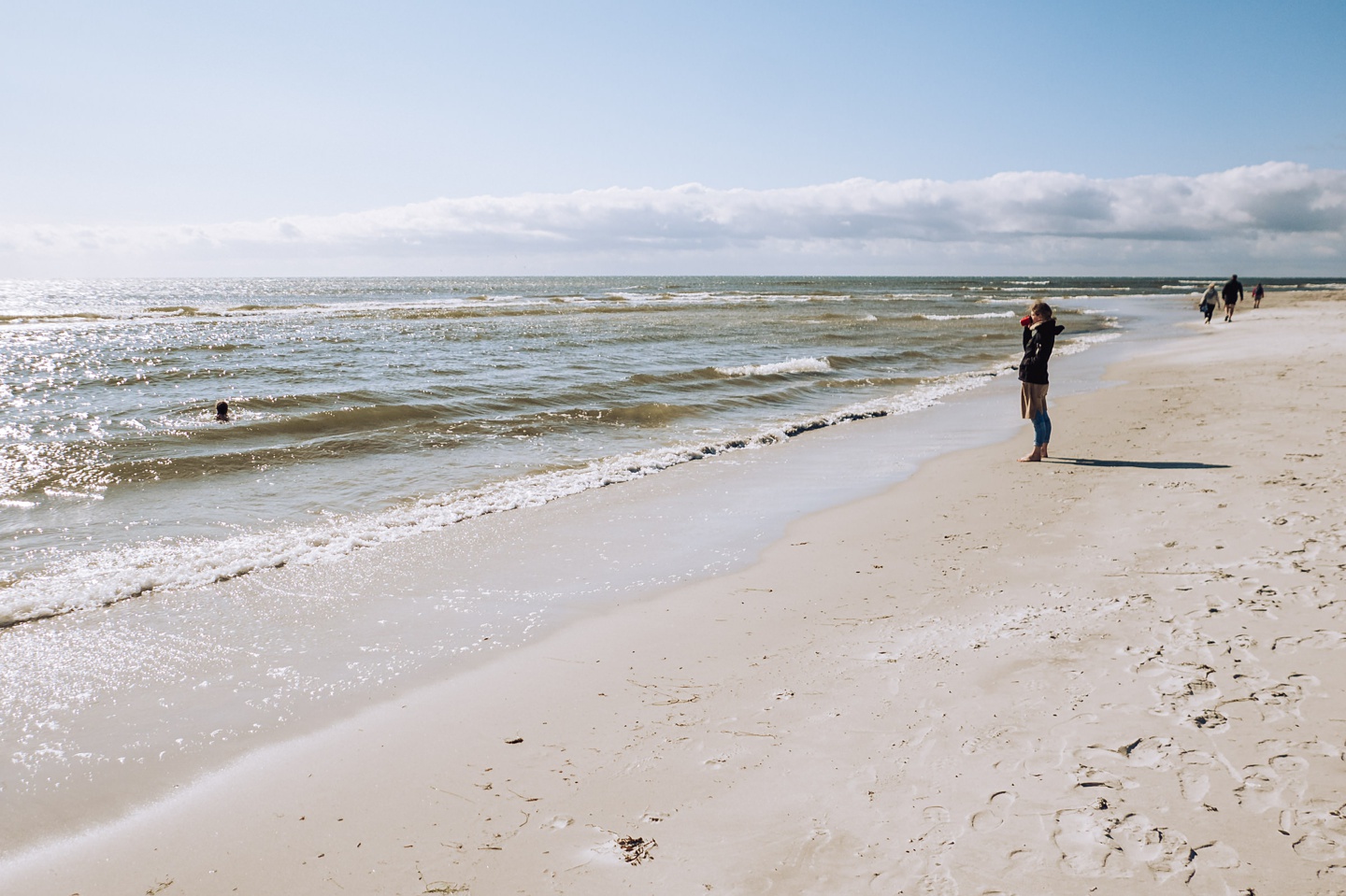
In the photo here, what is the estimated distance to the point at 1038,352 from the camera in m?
9.80

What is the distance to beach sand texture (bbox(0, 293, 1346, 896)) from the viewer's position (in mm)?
2729

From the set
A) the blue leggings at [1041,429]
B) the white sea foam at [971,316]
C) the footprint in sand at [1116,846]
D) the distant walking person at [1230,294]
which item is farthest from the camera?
the white sea foam at [971,316]

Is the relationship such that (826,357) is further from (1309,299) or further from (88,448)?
(1309,299)

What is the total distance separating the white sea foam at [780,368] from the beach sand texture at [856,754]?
14.8 metres

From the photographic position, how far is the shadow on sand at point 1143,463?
8719 millimetres

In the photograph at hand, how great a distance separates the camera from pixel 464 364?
2208cm

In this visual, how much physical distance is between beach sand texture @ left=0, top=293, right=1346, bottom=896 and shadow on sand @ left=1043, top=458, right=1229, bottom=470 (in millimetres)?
2783

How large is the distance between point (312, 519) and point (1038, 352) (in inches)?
363

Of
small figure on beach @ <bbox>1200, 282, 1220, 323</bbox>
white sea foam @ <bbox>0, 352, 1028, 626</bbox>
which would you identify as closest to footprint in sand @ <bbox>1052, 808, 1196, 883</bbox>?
white sea foam @ <bbox>0, 352, 1028, 626</bbox>

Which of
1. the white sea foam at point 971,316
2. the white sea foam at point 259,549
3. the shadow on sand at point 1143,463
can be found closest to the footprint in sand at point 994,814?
the white sea foam at point 259,549

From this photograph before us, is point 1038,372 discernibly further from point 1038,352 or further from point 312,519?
point 312,519

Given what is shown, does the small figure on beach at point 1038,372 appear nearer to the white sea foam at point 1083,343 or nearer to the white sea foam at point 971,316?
the white sea foam at point 1083,343

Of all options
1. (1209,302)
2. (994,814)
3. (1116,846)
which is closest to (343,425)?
(994,814)

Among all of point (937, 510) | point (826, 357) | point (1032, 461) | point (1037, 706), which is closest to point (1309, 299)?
point (826, 357)
